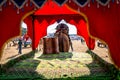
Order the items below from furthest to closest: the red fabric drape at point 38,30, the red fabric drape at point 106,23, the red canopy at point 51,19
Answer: the red fabric drape at point 38,30, the red canopy at point 51,19, the red fabric drape at point 106,23

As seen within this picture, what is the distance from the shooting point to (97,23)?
20.5ft

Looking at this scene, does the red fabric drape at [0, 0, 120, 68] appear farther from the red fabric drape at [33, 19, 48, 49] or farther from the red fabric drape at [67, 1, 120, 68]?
the red fabric drape at [33, 19, 48, 49]

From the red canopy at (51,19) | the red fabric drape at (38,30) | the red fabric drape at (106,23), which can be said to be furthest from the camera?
the red fabric drape at (38,30)

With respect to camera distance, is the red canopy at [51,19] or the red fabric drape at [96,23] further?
the red canopy at [51,19]

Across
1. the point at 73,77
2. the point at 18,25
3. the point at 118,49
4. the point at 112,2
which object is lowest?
the point at 73,77

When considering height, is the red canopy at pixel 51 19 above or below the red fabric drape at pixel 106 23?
above

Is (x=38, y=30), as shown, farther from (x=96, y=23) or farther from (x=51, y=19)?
(x=96, y=23)

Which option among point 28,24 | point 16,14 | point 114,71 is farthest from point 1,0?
point 28,24

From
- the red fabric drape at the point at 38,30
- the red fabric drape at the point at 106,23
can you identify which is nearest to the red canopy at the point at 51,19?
the red fabric drape at the point at 38,30

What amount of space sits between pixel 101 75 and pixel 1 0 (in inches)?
124

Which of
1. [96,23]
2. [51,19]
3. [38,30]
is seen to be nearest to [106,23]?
[96,23]

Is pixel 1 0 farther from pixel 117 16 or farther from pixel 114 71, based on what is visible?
pixel 114 71

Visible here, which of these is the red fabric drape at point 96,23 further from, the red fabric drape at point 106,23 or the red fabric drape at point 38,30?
the red fabric drape at point 38,30

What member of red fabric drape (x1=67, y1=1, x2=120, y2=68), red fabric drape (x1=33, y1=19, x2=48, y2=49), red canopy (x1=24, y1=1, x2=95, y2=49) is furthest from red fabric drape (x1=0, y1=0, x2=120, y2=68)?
red fabric drape (x1=33, y1=19, x2=48, y2=49)
